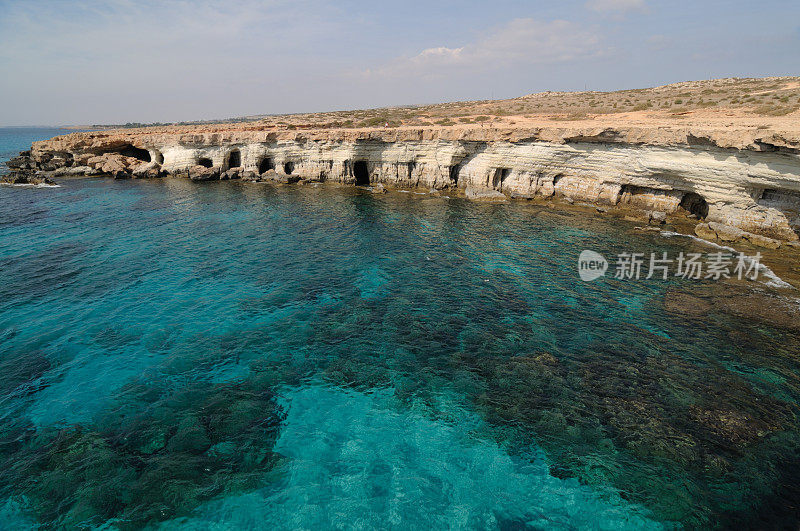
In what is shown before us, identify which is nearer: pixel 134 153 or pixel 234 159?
pixel 234 159

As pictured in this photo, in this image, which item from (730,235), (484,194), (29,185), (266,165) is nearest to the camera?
(730,235)

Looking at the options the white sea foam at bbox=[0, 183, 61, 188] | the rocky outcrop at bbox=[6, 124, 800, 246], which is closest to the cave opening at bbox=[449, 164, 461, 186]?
the rocky outcrop at bbox=[6, 124, 800, 246]

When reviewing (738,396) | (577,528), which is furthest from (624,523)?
(738,396)

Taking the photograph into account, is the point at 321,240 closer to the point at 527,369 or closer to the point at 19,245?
the point at 527,369

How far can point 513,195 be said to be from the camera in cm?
3912

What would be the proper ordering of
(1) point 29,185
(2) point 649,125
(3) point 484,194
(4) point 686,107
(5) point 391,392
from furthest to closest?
(1) point 29,185 < (4) point 686,107 < (3) point 484,194 < (2) point 649,125 < (5) point 391,392

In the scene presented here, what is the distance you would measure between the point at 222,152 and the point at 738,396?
5574 cm

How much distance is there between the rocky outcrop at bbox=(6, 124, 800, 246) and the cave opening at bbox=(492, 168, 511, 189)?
0.35 ft

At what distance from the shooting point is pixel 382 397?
45.4 ft

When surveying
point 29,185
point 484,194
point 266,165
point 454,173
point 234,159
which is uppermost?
point 234,159

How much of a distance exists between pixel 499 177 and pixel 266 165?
103 feet

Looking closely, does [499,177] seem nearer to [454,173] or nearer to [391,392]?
[454,173]

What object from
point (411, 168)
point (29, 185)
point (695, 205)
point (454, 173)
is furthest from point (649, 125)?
point (29, 185)

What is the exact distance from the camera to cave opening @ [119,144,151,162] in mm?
60906
